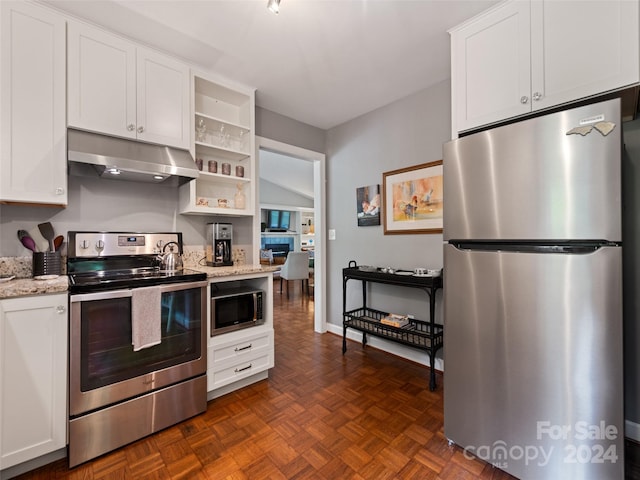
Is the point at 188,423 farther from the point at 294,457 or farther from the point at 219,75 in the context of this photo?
the point at 219,75

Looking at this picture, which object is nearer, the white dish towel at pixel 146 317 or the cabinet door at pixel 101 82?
the white dish towel at pixel 146 317

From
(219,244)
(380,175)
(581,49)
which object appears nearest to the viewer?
(581,49)

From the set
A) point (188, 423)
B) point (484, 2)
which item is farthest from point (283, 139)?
point (188, 423)

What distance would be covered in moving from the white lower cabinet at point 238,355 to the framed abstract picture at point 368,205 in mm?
1562

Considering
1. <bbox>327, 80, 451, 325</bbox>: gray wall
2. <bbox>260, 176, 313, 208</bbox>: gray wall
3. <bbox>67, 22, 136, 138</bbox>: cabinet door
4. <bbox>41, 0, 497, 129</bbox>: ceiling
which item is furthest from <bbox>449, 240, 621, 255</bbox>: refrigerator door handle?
<bbox>260, 176, 313, 208</bbox>: gray wall

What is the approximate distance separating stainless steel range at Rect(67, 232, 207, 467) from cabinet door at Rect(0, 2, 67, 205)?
44cm

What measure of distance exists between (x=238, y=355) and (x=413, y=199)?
81.1 inches

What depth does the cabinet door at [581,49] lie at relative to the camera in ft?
4.16

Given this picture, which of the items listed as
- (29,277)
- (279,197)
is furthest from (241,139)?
(279,197)

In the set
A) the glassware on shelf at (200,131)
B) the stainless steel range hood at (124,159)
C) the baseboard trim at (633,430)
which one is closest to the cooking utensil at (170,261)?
the stainless steel range hood at (124,159)

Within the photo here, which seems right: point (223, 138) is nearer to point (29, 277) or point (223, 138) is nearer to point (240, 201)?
point (240, 201)

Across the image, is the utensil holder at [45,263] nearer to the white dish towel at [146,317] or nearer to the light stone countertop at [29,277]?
the light stone countertop at [29,277]

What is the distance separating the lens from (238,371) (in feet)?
7.13

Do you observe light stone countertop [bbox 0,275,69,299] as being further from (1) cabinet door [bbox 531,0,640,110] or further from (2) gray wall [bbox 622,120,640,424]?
(2) gray wall [bbox 622,120,640,424]
